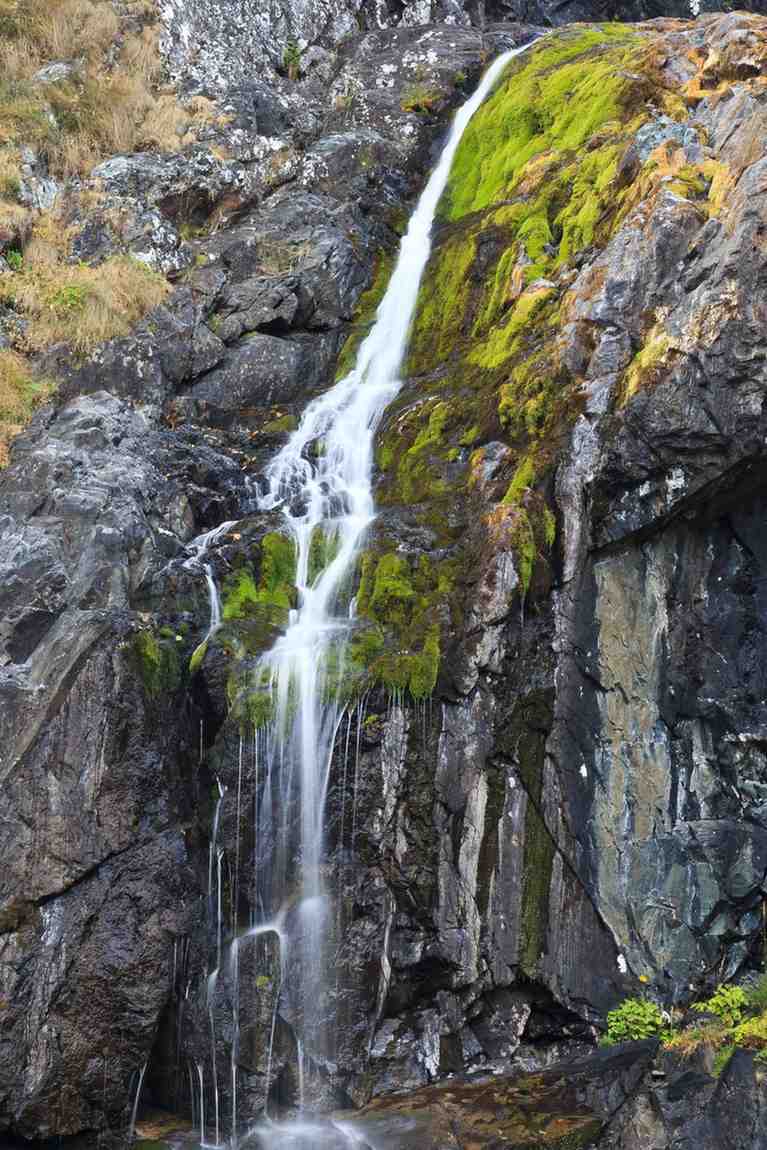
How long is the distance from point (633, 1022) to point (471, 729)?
272cm

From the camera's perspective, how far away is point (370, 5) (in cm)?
2248

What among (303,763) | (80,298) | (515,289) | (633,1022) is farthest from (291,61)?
(633,1022)

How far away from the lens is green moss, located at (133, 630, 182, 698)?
9297 millimetres

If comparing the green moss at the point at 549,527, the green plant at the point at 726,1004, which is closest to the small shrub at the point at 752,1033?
the green plant at the point at 726,1004

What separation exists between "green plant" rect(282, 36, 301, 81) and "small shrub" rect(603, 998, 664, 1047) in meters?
18.5

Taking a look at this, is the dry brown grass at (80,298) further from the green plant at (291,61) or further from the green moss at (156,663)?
the green plant at (291,61)

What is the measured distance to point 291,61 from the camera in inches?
821

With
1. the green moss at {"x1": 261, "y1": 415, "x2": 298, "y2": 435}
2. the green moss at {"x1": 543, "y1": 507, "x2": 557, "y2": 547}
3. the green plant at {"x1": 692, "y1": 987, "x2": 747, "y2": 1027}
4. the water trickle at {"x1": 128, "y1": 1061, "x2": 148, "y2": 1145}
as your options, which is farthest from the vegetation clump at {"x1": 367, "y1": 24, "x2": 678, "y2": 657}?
the water trickle at {"x1": 128, "y1": 1061, "x2": 148, "y2": 1145}

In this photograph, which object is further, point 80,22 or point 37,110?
point 80,22

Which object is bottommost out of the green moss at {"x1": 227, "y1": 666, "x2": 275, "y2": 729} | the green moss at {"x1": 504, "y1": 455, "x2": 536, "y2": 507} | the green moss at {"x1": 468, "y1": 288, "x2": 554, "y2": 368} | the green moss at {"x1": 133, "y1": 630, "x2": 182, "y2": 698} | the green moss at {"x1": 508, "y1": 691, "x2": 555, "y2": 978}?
the green moss at {"x1": 508, "y1": 691, "x2": 555, "y2": 978}

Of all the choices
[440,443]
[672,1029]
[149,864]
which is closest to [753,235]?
[440,443]

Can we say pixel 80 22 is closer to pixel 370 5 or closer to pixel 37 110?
pixel 37 110

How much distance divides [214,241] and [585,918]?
1182 cm

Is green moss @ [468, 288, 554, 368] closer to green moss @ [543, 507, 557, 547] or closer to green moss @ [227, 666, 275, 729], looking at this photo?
green moss @ [543, 507, 557, 547]
